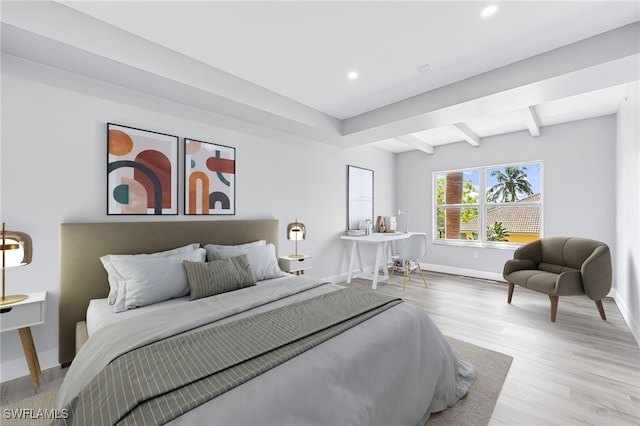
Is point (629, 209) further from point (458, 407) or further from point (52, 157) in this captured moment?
point (52, 157)

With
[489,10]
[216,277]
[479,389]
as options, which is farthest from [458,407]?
[489,10]

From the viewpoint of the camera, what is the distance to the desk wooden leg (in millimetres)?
1864

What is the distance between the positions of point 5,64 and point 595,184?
6541mm

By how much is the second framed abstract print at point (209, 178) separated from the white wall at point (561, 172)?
4210mm

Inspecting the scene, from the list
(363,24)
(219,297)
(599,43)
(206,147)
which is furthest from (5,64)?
(599,43)

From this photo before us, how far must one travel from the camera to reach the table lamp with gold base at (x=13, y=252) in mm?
1809

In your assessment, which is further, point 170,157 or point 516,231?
point 516,231

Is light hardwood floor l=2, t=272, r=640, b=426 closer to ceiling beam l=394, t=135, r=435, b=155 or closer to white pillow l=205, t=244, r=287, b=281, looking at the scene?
white pillow l=205, t=244, r=287, b=281

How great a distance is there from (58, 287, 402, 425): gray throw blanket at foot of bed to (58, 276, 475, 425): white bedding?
2.3 inches

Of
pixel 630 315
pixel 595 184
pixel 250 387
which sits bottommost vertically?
pixel 630 315

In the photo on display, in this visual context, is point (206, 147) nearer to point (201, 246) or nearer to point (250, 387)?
point (201, 246)

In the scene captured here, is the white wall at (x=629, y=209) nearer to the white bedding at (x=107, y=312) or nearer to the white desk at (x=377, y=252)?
the white desk at (x=377, y=252)

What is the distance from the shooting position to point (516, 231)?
4730 millimetres

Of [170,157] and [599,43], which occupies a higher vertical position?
[599,43]
